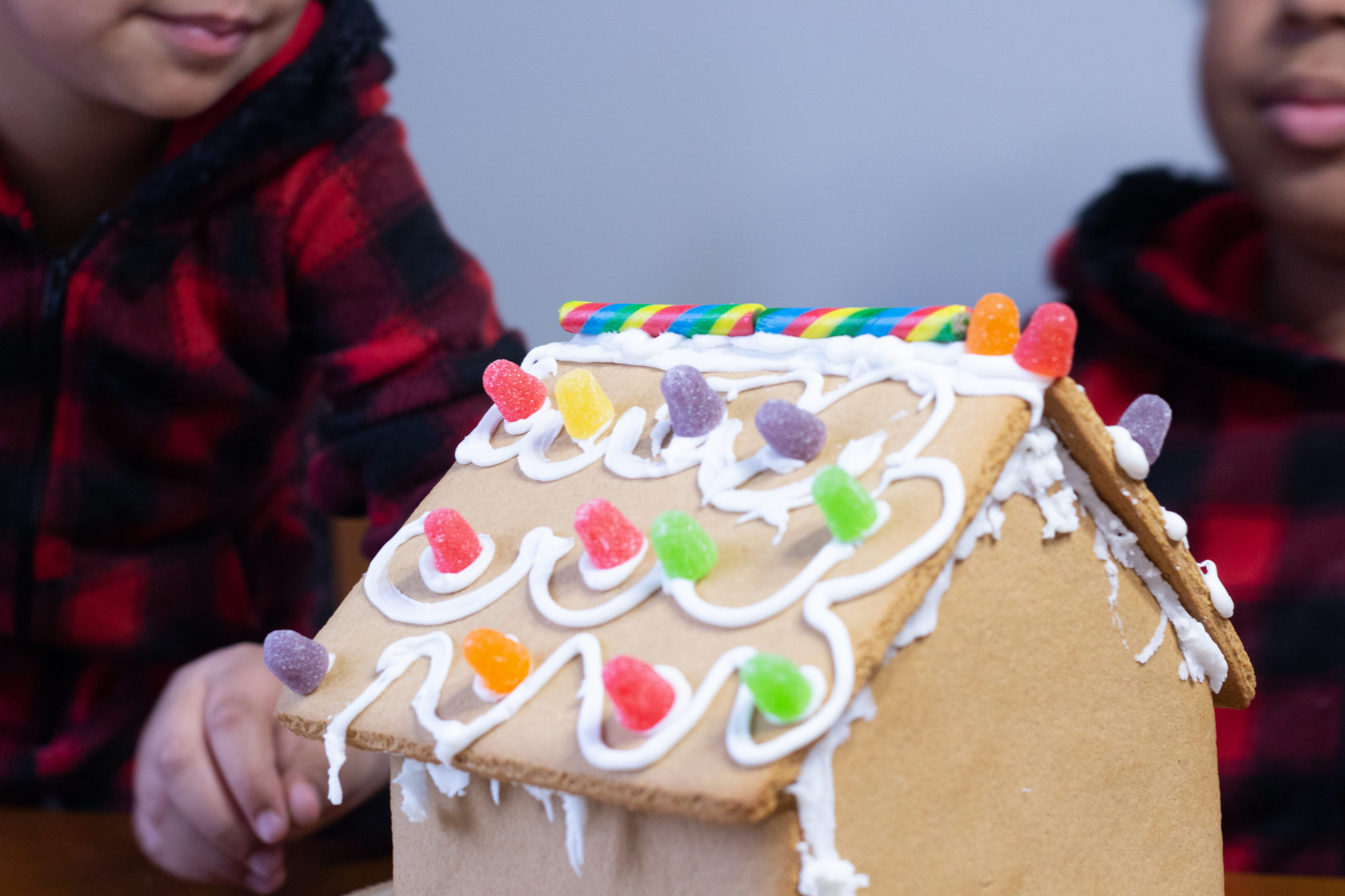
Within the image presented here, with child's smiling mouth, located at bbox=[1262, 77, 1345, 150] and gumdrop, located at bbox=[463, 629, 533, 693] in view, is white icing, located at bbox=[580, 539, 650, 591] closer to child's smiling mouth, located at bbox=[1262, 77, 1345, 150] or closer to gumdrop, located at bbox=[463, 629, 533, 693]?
gumdrop, located at bbox=[463, 629, 533, 693]

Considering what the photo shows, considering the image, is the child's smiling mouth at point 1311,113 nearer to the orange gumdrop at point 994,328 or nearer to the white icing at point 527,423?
the orange gumdrop at point 994,328

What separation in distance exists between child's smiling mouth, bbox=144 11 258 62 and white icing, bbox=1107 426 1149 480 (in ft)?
1.88

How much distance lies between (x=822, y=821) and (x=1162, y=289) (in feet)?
2.54

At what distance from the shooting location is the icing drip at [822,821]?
0.44 meters

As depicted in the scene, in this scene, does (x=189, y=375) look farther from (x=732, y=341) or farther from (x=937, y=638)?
(x=937, y=638)

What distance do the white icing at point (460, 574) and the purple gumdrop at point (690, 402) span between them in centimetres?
11

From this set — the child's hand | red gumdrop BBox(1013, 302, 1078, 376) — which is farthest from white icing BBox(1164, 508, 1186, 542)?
the child's hand

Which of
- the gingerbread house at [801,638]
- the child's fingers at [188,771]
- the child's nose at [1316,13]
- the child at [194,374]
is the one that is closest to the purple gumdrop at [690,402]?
the gingerbread house at [801,638]

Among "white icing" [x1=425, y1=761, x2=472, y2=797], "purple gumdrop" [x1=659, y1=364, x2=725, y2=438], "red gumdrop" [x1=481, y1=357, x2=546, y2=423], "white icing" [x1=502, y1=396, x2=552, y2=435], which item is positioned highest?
"purple gumdrop" [x1=659, y1=364, x2=725, y2=438]

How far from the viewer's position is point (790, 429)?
51 centimetres

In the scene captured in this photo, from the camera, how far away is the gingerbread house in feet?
1.50

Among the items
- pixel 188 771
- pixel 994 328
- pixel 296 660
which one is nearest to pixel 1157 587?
pixel 994 328

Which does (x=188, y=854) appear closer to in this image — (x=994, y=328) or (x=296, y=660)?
(x=296, y=660)


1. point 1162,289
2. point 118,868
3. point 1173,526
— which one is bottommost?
point 118,868
